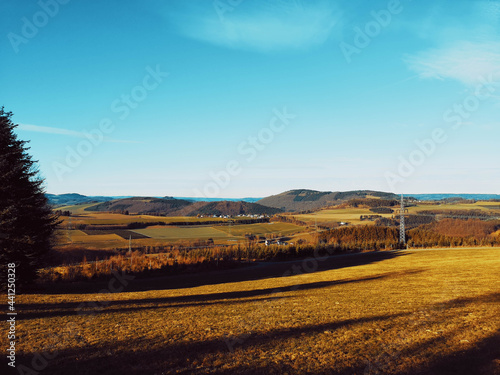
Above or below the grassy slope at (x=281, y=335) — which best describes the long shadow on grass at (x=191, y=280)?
below

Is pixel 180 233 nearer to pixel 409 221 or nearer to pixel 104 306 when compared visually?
pixel 104 306

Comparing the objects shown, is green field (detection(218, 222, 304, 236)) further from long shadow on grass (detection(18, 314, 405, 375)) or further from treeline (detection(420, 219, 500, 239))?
long shadow on grass (detection(18, 314, 405, 375))

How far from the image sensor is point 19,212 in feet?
56.7

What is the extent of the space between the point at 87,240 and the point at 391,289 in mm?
65094

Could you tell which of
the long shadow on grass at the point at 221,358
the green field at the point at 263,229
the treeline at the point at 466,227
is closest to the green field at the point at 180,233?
the green field at the point at 263,229

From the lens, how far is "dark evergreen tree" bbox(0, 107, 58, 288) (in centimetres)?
1689

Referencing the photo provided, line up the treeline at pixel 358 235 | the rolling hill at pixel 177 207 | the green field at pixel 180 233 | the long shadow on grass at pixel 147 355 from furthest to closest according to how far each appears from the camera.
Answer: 1. the rolling hill at pixel 177 207
2. the treeline at pixel 358 235
3. the green field at pixel 180 233
4. the long shadow on grass at pixel 147 355

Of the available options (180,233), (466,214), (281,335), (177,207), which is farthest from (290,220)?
(281,335)

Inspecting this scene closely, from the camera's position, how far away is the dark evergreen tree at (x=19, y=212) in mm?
16891

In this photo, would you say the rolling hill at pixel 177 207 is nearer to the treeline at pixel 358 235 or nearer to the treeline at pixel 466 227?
the treeline at pixel 358 235

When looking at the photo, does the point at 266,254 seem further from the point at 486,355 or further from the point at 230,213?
the point at 230,213

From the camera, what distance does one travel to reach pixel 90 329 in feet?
33.7

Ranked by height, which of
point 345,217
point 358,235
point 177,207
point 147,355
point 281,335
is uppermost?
point 177,207

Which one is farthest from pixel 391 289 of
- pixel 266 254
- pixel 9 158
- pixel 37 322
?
pixel 266 254
